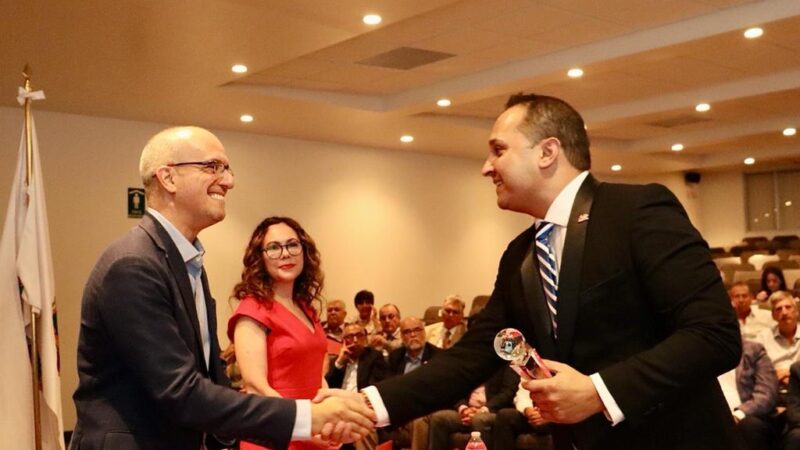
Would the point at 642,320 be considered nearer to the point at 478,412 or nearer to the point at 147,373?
the point at 147,373

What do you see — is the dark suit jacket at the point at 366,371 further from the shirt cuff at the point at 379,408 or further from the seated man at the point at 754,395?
the shirt cuff at the point at 379,408

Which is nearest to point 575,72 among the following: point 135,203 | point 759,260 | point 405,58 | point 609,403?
point 405,58

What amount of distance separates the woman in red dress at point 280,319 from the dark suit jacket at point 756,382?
422cm

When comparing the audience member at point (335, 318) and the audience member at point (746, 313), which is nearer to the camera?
the audience member at point (746, 313)

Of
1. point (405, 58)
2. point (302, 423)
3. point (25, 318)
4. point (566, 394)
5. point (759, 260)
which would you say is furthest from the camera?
point (759, 260)

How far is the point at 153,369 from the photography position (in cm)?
230

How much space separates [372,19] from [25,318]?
3242mm

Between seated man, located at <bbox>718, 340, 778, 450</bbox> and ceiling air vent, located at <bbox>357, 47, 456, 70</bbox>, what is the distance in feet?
12.4

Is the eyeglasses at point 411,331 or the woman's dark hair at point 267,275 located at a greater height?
the woman's dark hair at point 267,275

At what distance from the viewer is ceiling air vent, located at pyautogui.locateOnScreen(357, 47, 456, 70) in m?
8.45

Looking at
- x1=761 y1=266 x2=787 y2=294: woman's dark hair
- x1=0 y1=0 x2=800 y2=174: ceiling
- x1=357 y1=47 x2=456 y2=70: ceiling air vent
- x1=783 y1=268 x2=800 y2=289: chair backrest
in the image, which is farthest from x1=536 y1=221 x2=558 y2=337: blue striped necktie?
x1=783 y1=268 x2=800 y2=289: chair backrest

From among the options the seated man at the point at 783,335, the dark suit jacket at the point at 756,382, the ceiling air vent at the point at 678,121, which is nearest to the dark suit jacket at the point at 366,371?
the dark suit jacket at the point at 756,382

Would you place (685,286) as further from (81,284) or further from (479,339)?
(81,284)

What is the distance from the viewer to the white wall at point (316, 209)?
10.1 m
